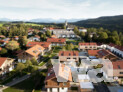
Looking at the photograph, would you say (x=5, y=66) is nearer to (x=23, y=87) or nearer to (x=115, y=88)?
(x=23, y=87)

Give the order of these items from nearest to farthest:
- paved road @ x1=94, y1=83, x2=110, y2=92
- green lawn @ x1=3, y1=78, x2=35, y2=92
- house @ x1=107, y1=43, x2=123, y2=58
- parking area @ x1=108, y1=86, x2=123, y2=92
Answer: parking area @ x1=108, y1=86, x2=123, y2=92 < paved road @ x1=94, y1=83, x2=110, y2=92 < green lawn @ x1=3, y1=78, x2=35, y2=92 < house @ x1=107, y1=43, x2=123, y2=58

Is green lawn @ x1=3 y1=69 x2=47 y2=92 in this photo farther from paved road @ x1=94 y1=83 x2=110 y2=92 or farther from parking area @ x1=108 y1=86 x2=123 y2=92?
parking area @ x1=108 y1=86 x2=123 y2=92

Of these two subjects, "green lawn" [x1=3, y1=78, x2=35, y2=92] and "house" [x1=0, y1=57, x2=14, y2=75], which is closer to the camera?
"green lawn" [x1=3, y1=78, x2=35, y2=92]

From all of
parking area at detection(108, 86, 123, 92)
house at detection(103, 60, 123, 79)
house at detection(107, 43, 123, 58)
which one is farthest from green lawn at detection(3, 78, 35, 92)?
house at detection(107, 43, 123, 58)

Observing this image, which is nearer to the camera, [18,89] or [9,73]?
[18,89]

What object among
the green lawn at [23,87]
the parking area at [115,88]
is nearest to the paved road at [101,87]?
the parking area at [115,88]

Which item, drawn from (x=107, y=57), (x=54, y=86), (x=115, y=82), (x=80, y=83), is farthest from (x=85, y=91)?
(x=107, y=57)

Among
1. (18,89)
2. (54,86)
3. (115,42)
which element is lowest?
(18,89)

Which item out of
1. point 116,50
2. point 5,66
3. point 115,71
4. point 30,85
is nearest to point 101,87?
point 115,71

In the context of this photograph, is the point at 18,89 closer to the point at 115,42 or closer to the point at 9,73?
the point at 9,73

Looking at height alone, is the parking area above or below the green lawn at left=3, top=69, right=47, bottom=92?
above

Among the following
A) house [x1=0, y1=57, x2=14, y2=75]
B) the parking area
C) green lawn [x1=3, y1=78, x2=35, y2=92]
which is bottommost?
green lawn [x1=3, y1=78, x2=35, y2=92]
